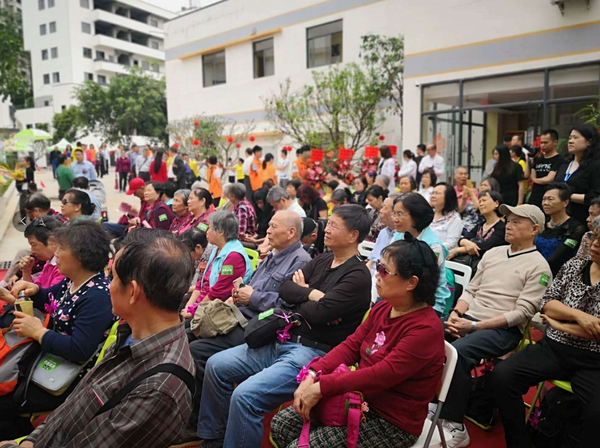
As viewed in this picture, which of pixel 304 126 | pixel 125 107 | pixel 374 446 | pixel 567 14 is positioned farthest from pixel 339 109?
pixel 125 107

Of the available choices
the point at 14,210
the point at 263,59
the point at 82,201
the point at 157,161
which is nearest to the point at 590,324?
the point at 82,201

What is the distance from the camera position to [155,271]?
1.70 m

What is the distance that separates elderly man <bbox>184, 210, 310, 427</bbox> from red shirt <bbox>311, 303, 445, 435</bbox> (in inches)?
41.0

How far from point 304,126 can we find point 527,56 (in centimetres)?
753

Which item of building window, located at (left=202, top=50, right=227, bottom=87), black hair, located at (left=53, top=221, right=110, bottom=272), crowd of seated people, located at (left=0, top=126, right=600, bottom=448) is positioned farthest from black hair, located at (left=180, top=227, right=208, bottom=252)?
building window, located at (left=202, top=50, right=227, bottom=87)

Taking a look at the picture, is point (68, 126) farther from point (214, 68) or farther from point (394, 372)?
point (394, 372)

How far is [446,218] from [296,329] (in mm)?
2577

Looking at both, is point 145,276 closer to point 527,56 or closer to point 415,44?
point 527,56

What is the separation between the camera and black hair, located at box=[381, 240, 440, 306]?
2.23 m

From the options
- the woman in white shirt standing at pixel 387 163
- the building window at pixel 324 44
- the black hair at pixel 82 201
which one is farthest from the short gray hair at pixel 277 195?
the building window at pixel 324 44

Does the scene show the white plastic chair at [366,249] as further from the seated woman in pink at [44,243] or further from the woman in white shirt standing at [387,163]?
the woman in white shirt standing at [387,163]

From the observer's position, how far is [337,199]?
6660 mm

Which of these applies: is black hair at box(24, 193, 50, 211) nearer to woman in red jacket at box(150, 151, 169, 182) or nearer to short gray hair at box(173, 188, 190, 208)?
short gray hair at box(173, 188, 190, 208)

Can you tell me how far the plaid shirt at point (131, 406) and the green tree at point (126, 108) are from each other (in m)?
31.0
